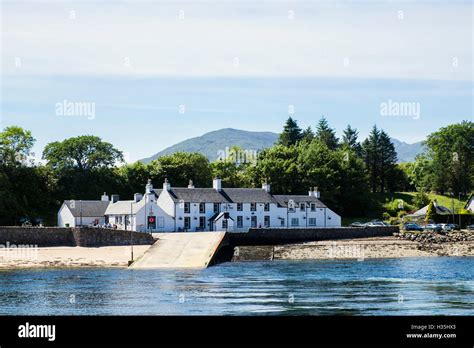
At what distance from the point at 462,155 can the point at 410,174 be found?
55.7 ft

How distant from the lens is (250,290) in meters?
40.7

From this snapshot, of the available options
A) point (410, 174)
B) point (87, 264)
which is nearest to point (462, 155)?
point (410, 174)

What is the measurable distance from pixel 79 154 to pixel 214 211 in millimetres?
29982

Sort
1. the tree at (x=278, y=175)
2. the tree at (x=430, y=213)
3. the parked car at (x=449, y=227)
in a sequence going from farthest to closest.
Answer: the tree at (x=278, y=175) < the tree at (x=430, y=213) < the parked car at (x=449, y=227)

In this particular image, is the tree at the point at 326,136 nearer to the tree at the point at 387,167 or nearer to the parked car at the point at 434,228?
the tree at the point at 387,167

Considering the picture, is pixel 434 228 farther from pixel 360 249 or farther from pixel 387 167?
pixel 387 167

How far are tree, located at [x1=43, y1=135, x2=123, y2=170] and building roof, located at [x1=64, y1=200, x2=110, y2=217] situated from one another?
50.0 feet

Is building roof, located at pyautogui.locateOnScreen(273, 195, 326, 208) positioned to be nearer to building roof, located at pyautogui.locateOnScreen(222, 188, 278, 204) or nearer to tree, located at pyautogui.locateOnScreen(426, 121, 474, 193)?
building roof, located at pyautogui.locateOnScreen(222, 188, 278, 204)

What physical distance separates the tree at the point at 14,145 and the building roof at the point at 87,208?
10.5m

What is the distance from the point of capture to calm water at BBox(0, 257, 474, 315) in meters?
33.8

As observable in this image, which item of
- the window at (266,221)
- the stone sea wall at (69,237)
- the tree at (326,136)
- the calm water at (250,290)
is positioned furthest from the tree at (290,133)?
the calm water at (250,290)

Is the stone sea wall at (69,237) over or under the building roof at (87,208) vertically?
under

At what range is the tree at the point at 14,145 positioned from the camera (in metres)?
89.3
